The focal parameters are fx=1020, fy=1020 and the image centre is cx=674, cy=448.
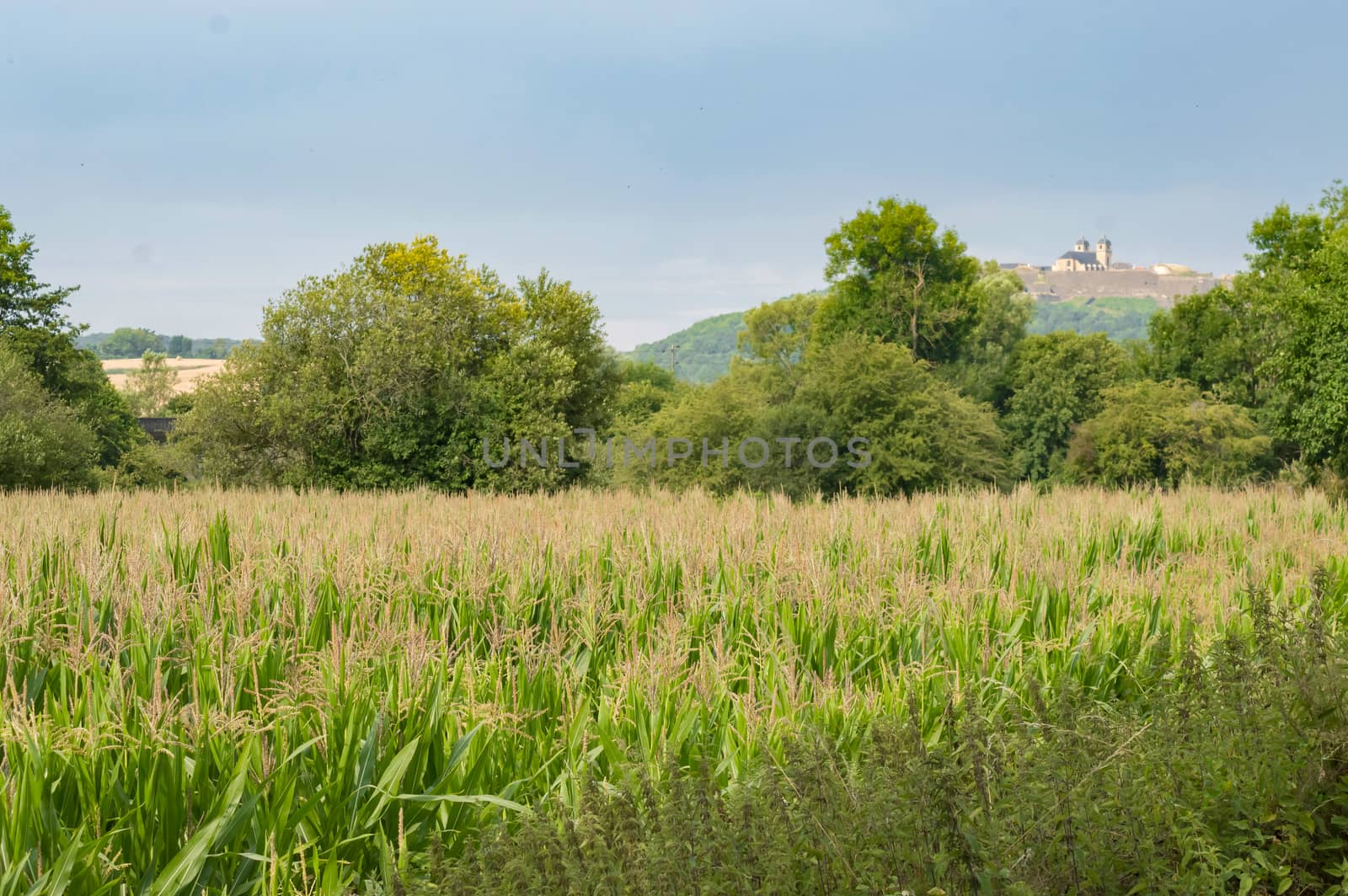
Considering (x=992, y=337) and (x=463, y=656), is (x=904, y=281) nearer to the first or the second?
(x=992, y=337)

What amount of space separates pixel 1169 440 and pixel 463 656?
4189 centimetres

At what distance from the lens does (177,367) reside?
103 m

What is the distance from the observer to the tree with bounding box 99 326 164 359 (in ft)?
440

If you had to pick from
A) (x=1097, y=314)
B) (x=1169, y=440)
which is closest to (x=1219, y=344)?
(x=1169, y=440)

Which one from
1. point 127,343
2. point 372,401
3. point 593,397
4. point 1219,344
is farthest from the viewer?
point 127,343

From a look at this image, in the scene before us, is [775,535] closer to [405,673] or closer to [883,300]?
[405,673]

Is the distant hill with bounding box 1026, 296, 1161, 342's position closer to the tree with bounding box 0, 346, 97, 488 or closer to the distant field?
the distant field

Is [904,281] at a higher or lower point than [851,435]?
higher

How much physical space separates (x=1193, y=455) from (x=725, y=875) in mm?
42104

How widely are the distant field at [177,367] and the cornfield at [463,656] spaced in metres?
97.3

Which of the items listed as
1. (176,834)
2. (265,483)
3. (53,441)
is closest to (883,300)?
(265,483)

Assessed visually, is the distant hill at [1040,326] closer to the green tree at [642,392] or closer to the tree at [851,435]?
the green tree at [642,392]

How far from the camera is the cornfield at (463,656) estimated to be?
3203mm

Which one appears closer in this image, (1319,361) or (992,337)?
(1319,361)
